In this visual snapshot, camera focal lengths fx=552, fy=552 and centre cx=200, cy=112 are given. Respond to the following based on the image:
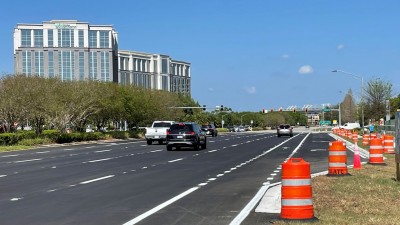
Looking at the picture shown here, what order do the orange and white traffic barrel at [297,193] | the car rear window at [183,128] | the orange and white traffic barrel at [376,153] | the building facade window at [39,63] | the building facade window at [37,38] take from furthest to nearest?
the building facade window at [39,63] < the building facade window at [37,38] < the car rear window at [183,128] < the orange and white traffic barrel at [376,153] < the orange and white traffic barrel at [297,193]

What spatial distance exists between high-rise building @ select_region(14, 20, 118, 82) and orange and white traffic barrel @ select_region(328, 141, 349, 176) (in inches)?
5230

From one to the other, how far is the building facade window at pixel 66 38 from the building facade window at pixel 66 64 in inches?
84.4

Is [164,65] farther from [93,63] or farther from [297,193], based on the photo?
[297,193]

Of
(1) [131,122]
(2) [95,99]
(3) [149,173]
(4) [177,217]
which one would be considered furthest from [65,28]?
(4) [177,217]

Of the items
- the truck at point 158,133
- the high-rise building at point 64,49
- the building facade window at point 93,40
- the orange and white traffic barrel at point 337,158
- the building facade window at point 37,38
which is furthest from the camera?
the building facade window at point 93,40

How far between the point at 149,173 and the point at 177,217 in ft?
30.4

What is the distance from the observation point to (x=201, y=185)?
49.9ft

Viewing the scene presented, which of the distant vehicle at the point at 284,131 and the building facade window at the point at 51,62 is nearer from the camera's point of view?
the distant vehicle at the point at 284,131

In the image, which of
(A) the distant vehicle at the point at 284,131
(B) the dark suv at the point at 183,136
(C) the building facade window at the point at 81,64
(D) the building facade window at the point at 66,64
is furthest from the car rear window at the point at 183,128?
(C) the building facade window at the point at 81,64

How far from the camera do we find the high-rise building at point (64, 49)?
5797 inches

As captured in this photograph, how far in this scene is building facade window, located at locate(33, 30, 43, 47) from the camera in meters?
147

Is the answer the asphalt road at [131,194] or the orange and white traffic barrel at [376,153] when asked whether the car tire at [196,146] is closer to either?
the asphalt road at [131,194]

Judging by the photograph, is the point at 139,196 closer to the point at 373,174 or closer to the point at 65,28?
the point at 373,174

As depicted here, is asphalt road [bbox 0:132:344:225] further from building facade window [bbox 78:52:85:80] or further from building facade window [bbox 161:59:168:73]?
building facade window [bbox 161:59:168:73]
